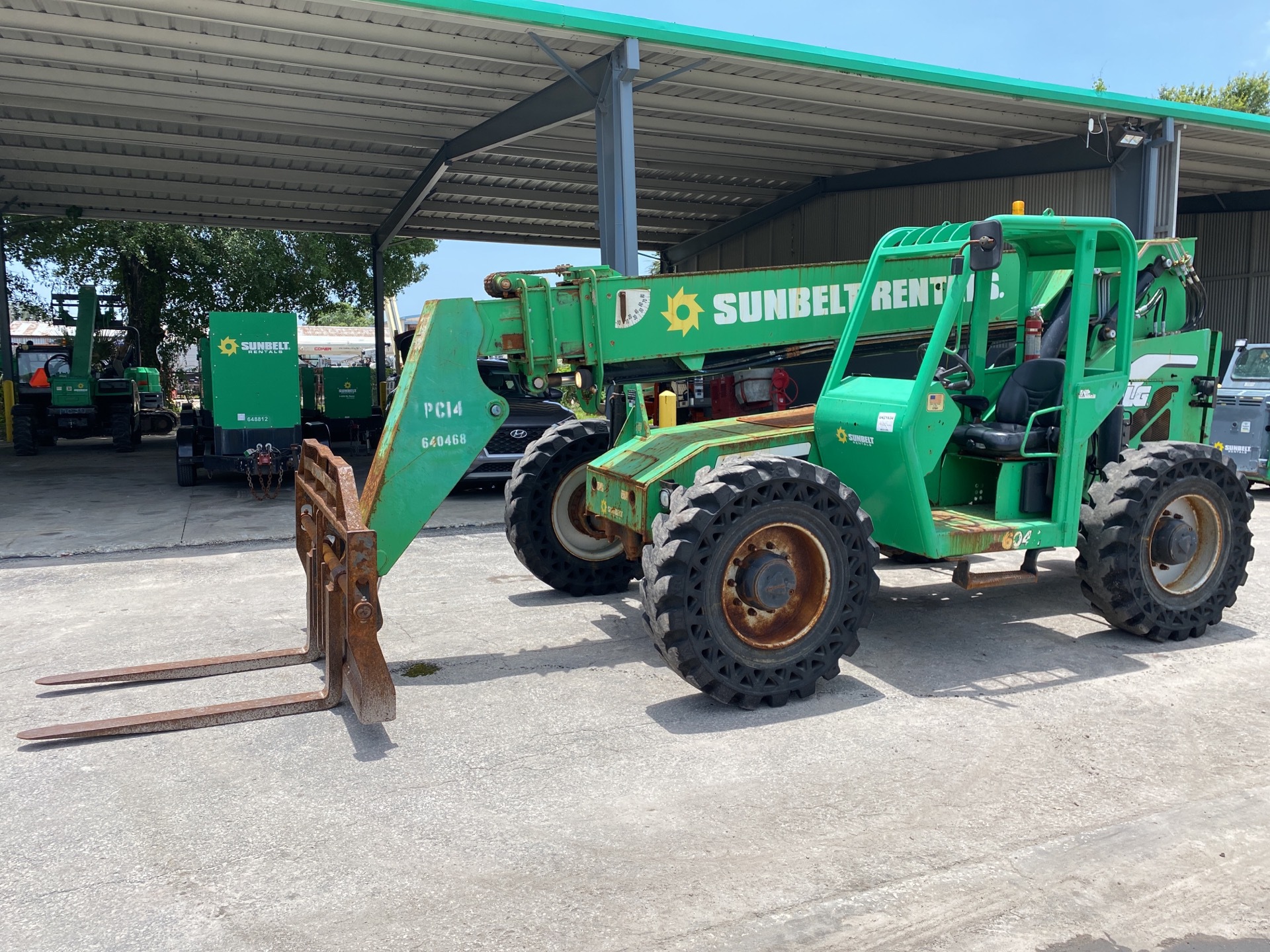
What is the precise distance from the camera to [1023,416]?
250 inches

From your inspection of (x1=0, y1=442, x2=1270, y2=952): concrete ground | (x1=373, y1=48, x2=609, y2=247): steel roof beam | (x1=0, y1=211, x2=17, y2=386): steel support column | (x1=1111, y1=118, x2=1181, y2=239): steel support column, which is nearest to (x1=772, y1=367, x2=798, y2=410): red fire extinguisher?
(x1=373, y1=48, x2=609, y2=247): steel roof beam

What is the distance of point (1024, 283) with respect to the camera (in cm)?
697

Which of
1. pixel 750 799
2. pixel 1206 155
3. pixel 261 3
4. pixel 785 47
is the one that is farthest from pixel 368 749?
pixel 1206 155

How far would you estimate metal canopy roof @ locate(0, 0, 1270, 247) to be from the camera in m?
10.7

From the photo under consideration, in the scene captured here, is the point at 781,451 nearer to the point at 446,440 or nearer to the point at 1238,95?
the point at 446,440

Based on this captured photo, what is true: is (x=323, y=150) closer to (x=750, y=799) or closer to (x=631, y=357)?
(x=631, y=357)

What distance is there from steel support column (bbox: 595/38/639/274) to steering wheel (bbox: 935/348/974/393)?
487 cm

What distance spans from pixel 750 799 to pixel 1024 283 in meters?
4.47

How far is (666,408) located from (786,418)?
0.95m

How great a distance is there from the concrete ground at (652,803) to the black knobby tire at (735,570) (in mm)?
227

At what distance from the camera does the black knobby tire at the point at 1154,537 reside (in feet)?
19.7

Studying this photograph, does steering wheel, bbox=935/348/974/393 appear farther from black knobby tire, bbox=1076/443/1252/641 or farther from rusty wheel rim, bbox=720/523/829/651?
rusty wheel rim, bbox=720/523/829/651

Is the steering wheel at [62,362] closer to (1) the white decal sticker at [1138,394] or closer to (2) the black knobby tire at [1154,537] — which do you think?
(1) the white decal sticker at [1138,394]

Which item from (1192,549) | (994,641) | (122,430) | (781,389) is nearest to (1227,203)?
(781,389)
